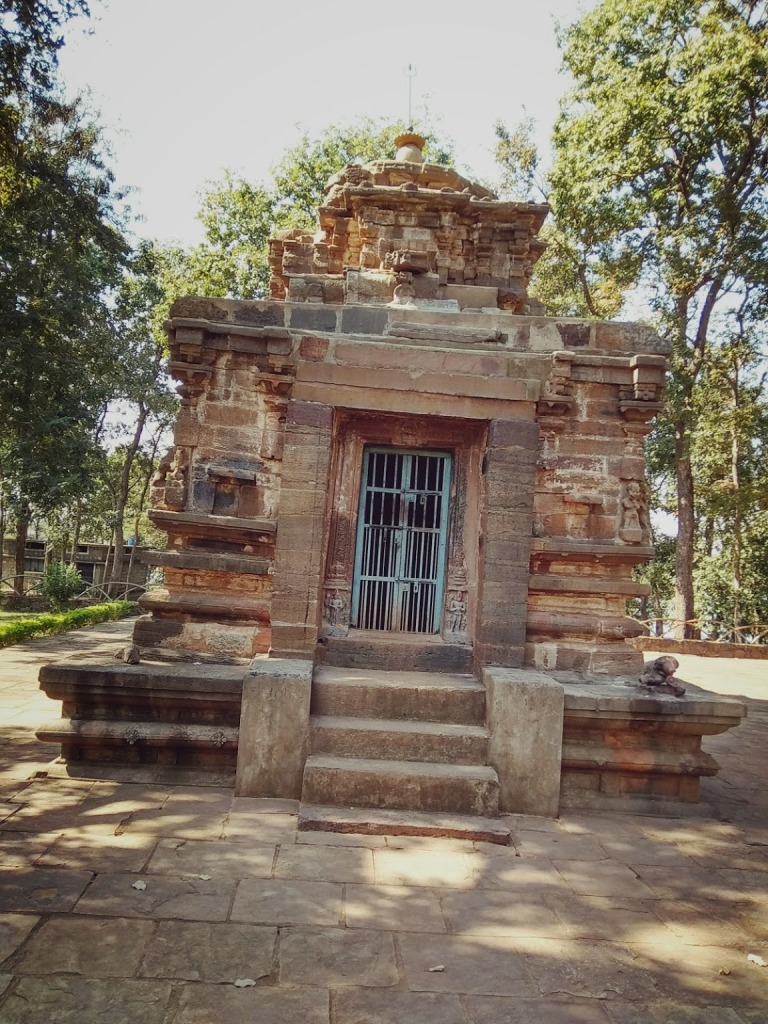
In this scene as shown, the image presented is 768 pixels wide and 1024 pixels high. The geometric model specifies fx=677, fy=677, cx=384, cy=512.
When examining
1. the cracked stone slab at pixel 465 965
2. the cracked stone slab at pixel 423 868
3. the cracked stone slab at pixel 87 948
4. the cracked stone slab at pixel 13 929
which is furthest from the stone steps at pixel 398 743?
the cracked stone slab at pixel 13 929

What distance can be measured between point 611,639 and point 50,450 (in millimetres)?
12440

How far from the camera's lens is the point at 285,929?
10.2ft

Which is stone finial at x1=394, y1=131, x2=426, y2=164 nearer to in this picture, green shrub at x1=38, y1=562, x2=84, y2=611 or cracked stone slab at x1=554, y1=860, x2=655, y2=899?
cracked stone slab at x1=554, y1=860, x2=655, y2=899

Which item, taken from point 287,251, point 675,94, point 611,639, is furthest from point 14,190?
point 675,94

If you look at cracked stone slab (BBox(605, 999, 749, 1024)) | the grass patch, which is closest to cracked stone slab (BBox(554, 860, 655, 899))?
cracked stone slab (BBox(605, 999, 749, 1024))

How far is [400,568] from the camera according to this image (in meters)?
6.33

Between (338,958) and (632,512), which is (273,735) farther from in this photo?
(632,512)

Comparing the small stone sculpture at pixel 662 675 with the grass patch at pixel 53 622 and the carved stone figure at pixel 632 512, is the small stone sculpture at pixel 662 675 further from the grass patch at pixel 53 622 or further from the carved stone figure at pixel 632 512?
the grass patch at pixel 53 622

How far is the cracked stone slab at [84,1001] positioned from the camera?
7.97ft

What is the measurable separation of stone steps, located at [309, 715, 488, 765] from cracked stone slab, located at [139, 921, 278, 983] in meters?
1.75

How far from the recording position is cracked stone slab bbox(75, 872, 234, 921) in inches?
124

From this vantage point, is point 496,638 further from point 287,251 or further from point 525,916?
point 287,251

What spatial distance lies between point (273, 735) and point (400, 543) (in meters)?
2.27

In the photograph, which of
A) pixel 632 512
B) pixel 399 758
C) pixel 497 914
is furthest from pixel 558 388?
pixel 497 914
